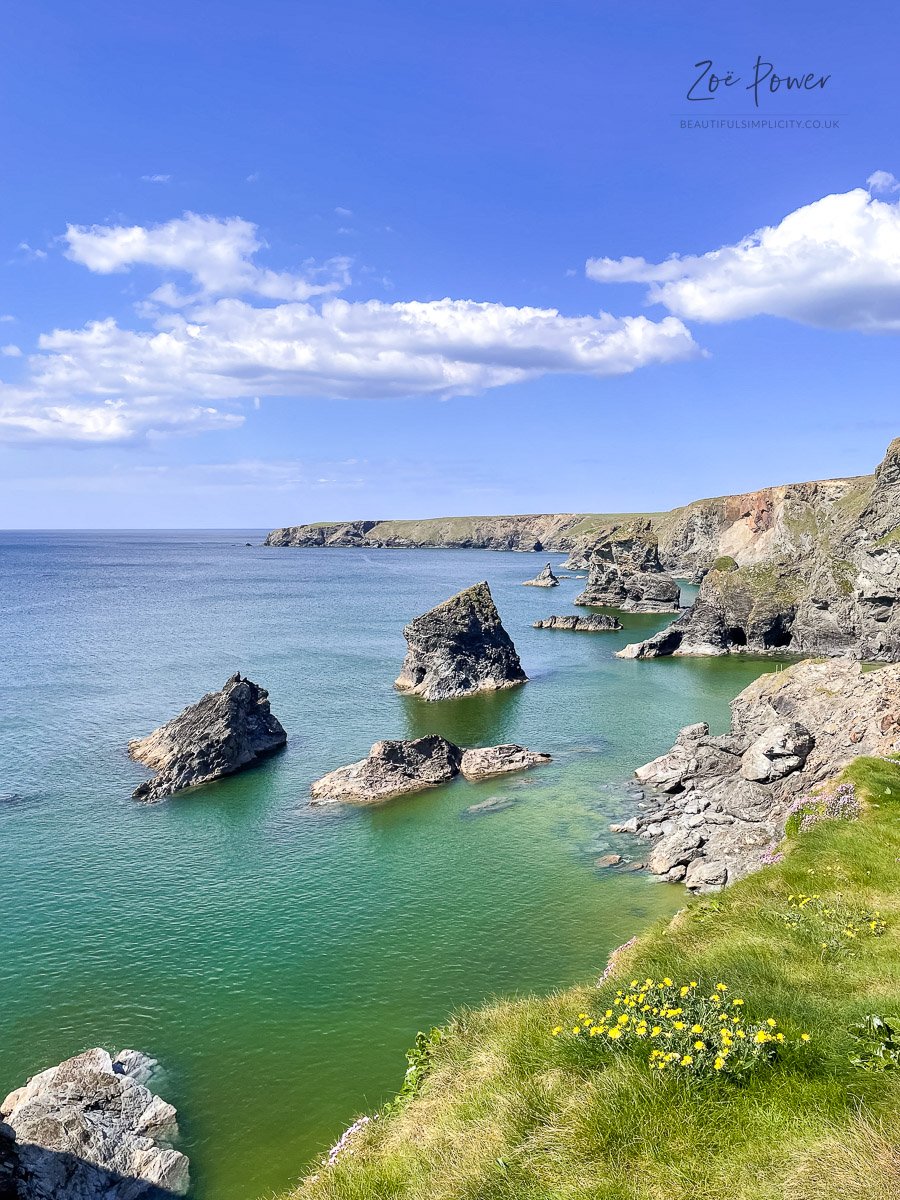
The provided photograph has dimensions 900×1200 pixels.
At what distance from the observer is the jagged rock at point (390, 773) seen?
5100 cm

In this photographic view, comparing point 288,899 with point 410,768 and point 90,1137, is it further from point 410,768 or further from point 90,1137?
point 410,768

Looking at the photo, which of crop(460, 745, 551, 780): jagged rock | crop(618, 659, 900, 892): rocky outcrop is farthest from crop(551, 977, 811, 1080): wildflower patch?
crop(460, 745, 551, 780): jagged rock

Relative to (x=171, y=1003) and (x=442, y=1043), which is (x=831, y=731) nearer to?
(x=442, y=1043)

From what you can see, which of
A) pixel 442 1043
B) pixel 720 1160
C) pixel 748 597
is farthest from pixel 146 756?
pixel 748 597

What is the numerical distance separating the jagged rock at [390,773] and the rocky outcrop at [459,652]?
86.8 ft

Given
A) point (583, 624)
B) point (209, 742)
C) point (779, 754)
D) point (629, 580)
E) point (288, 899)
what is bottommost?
point (288, 899)

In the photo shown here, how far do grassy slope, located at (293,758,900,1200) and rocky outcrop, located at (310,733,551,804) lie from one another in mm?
34833

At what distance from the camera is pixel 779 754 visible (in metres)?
40.0

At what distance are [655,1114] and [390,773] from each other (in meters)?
42.9

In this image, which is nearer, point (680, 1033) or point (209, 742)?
point (680, 1033)

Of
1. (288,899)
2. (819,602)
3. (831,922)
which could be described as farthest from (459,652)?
(831,922)

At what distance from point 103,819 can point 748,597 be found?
94.6 meters

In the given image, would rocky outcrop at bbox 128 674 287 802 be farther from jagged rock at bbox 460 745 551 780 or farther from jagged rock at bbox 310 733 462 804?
jagged rock at bbox 460 745 551 780

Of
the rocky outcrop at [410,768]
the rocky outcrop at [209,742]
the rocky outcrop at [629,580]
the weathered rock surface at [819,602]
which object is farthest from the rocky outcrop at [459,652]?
the rocky outcrop at [629,580]
